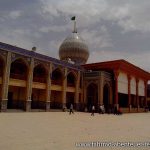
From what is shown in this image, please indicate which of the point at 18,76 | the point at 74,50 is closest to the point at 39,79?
the point at 18,76

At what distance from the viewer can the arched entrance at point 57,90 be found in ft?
101

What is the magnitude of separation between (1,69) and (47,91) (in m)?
6.14

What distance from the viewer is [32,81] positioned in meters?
27.2

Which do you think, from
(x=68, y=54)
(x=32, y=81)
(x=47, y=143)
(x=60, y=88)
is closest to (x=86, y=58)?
(x=68, y=54)

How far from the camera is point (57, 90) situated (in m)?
30.9

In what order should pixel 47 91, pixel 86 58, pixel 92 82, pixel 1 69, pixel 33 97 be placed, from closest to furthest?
1. pixel 1 69
2. pixel 47 91
3. pixel 33 97
4. pixel 92 82
5. pixel 86 58

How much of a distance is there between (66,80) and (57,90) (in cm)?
195

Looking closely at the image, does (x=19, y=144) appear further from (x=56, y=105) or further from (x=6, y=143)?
(x=56, y=105)

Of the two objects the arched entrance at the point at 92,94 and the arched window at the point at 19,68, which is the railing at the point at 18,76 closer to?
the arched window at the point at 19,68

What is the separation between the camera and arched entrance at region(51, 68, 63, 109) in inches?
1213

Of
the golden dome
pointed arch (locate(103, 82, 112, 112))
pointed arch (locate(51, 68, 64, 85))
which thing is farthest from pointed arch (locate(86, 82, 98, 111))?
the golden dome

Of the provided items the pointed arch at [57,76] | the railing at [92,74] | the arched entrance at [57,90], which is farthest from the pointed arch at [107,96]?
the arched entrance at [57,90]

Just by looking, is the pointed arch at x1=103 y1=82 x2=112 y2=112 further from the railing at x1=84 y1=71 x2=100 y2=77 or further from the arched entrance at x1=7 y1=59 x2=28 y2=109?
the arched entrance at x1=7 y1=59 x2=28 y2=109

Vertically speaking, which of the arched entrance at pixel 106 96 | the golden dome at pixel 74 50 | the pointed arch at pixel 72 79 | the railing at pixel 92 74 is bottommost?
the arched entrance at pixel 106 96
